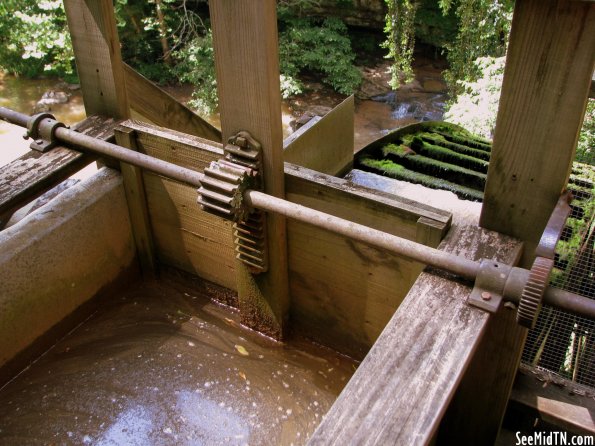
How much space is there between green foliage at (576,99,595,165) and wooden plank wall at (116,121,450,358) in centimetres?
241

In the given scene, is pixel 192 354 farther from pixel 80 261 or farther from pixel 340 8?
pixel 340 8

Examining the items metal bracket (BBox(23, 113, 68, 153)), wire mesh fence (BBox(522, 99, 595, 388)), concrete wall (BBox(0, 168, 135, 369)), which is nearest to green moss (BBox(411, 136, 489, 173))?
wire mesh fence (BBox(522, 99, 595, 388))

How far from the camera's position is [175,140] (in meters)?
2.56

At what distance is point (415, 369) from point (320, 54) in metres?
11.4

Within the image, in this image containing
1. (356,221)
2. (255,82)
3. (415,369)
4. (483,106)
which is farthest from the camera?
(483,106)

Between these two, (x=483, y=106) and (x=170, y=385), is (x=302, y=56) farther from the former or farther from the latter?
(x=170, y=385)

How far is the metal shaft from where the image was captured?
149 centimetres

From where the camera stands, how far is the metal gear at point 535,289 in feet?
4.76

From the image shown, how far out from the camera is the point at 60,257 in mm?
2604

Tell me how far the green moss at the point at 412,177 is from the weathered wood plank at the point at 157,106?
1.13 meters

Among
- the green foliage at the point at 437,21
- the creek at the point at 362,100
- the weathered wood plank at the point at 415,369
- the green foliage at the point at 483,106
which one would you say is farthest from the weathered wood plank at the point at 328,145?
the green foliage at the point at 437,21

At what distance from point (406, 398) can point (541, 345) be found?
1357 mm

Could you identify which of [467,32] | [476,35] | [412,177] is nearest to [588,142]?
[412,177]

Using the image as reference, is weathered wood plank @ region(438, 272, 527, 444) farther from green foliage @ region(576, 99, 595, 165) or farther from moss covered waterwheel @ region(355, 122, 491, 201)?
green foliage @ region(576, 99, 595, 165)
